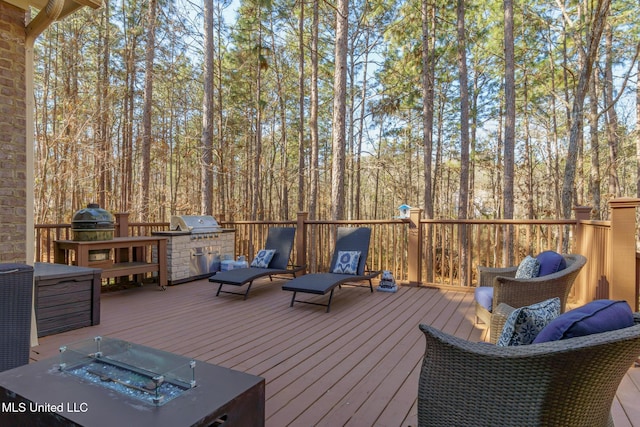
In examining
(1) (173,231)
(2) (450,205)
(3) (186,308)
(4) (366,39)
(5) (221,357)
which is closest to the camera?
(5) (221,357)

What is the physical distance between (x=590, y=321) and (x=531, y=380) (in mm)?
322

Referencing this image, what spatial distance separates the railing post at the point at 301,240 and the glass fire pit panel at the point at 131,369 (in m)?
4.20

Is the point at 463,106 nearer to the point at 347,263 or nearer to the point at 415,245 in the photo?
the point at 415,245

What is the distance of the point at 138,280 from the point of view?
18.7 feet

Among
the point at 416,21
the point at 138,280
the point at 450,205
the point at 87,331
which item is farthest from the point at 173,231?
the point at 450,205

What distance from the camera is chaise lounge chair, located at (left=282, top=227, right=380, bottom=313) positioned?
412 cm

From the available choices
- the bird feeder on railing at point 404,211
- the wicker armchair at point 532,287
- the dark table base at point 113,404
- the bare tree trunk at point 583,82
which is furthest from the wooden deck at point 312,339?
the bare tree trunk at point 583,82

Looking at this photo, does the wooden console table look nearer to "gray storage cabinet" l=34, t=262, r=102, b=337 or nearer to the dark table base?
"gray storage cabinet" l=34, t=262, r=102, b=337

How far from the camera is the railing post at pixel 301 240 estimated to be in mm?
6035

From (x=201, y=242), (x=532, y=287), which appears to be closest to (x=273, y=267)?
(x=201, y=242)

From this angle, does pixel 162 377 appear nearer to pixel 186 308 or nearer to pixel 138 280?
pixel 186 308

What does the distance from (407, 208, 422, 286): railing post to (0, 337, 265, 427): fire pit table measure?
4.16m

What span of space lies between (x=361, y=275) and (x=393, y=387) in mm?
2529

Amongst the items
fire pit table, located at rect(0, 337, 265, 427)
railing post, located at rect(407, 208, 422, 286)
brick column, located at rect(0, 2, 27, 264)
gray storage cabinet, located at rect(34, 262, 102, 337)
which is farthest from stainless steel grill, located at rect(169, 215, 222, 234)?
fire pit table, located at rect(0, 337, 265, 427)
